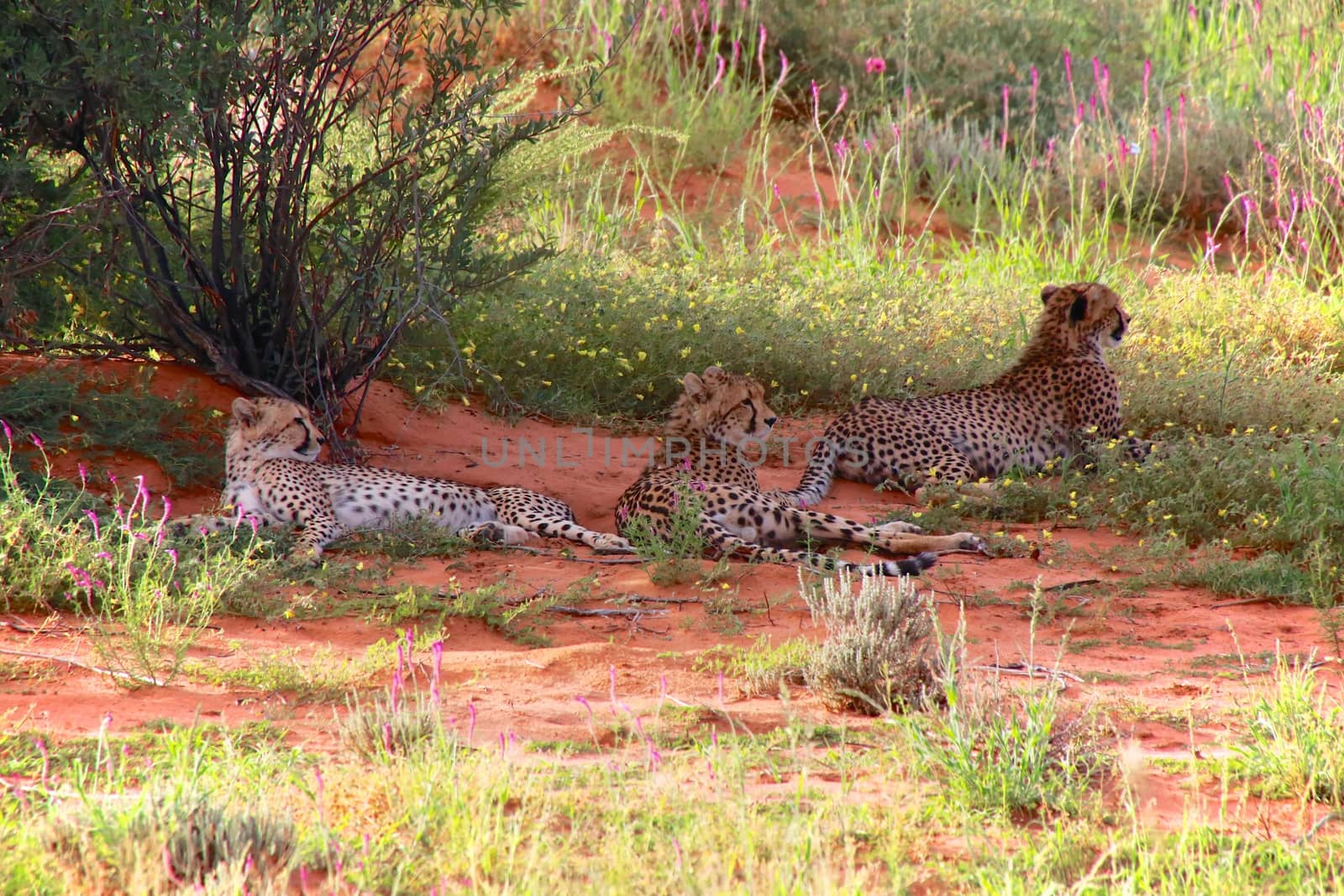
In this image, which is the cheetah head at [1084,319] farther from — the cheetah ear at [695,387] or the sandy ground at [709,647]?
the cheetah ear at [695,387]

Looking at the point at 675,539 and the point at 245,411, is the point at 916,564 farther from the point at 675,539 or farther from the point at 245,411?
the point at 245,411

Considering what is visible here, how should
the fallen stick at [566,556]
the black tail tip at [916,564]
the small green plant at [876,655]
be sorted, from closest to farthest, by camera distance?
the small green plant at [876,655] → the black tail tip at [916,564] → the fallen stick at [566,556]

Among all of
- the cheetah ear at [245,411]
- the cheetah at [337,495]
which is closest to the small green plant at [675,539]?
the cheetah at [337,495]

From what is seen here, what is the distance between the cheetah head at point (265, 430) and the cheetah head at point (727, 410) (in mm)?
1731

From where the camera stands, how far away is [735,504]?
5648mm

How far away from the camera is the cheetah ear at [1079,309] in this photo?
7402 millimetres

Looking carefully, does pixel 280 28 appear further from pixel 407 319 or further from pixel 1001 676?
pixel 1001 676

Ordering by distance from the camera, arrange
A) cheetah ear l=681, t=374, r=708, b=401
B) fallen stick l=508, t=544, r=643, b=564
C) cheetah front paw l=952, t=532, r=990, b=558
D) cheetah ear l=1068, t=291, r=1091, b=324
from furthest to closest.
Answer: cheetah ear l=1068, t=291, r=1091, b=324 < cheetah ear l=681, t=374, r=708, b=401 < cheetah front paw l=952, t=532, r=990, b=558 < fallen stick l=508, t=544, r=643, b=564

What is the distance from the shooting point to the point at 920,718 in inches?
130

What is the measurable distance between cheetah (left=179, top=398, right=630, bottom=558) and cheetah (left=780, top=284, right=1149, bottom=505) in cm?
110

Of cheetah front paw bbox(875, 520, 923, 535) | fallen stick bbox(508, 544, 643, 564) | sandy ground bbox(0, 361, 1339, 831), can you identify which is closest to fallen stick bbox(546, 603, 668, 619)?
sandy ground bbox(0, 361, 1339, 831)

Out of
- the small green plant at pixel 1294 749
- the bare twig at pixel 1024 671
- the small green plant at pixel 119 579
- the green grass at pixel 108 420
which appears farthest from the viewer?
the green grass at pixel 108 420

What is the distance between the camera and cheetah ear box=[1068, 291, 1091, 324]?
24.3 feet

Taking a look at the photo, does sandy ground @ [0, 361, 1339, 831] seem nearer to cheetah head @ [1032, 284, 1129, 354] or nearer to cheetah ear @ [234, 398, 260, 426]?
cheetah ear @ [234, 398, 260, 426]
